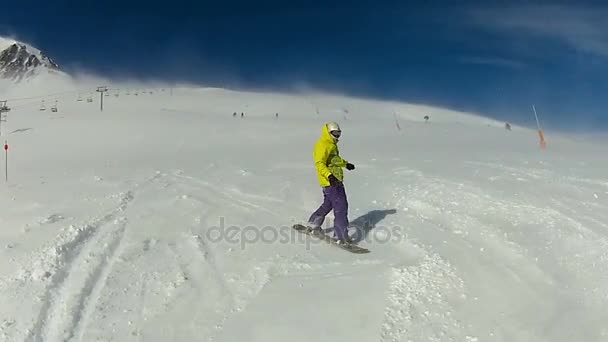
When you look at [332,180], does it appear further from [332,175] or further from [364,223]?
[364,223]

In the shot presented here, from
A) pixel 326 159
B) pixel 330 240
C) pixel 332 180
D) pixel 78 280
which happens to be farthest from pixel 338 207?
pixel 78 280

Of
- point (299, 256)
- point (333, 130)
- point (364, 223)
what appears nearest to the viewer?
point (299, 256)

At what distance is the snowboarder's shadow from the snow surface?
2.7 inches

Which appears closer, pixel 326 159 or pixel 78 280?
pixel 78 280

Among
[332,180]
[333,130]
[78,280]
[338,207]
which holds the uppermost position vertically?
[333,130]

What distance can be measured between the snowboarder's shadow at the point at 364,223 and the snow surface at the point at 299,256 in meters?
0.07

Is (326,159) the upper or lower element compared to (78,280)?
upper

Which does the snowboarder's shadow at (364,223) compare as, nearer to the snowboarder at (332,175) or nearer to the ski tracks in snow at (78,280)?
the snowboarder at (332,175)

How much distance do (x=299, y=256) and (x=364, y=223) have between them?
7.62ft

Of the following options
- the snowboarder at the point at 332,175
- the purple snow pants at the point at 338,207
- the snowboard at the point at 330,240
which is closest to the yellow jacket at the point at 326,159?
the snowboarder at the point at 332,175

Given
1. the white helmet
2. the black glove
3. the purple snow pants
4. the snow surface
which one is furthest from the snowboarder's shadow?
the white helmet

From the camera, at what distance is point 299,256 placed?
7766mm

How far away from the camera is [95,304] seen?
236 inches

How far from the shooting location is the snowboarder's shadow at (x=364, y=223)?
8.95 metres
